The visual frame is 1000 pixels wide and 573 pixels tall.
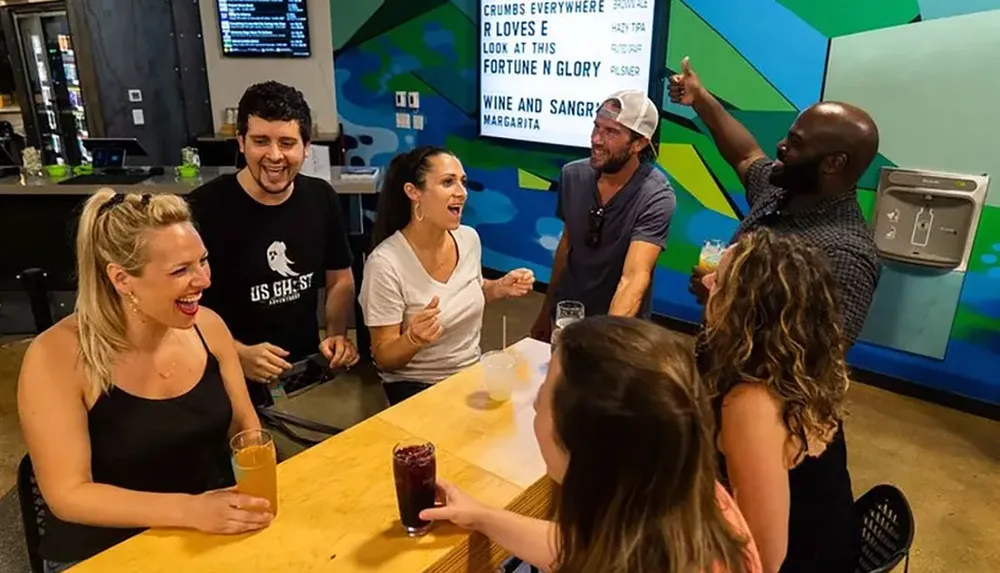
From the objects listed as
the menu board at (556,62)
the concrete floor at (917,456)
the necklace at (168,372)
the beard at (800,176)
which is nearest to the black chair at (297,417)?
the concrete floor at (917,456)

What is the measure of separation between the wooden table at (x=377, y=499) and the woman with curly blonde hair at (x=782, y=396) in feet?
1.39

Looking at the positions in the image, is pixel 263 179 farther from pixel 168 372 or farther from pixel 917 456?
pixel 917 456

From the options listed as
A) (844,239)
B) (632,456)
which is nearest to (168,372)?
(632,456)

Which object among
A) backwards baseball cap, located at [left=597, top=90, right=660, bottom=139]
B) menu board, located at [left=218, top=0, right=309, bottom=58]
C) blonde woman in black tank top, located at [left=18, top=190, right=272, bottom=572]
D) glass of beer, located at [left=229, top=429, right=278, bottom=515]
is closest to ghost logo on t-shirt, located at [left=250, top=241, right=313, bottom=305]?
blonde woman in black tank top, located at [left=18, top=190, right=272, bottom=572]

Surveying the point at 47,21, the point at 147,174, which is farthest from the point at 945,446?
the point at 47,21

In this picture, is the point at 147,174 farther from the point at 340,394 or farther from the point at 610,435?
the point at 610,435

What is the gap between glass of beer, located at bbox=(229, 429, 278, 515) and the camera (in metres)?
1.25

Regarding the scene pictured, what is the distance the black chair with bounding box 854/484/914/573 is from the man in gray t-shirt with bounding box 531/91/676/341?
3.11 ft

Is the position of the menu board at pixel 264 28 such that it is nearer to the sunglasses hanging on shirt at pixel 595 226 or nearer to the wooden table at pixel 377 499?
the sunglasses hanging on shirt at pixel 595 226

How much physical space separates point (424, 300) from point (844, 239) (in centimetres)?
124

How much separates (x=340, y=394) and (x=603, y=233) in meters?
1.10

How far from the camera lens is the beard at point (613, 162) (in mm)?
2490

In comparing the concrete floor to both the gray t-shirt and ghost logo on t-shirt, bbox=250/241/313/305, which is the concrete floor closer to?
ghost logo on t-shirt, bbox=250/241/313/305

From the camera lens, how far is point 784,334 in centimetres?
132
